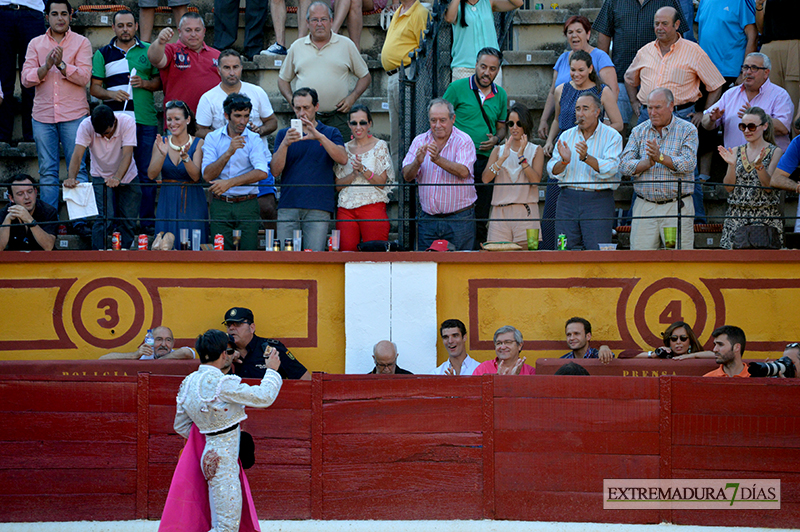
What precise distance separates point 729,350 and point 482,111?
9.23 feet

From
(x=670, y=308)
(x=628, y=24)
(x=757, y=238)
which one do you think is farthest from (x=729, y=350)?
(x=628, y=24)

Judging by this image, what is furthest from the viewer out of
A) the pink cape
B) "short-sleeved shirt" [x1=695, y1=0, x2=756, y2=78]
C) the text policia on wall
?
"short-sleeved shirt" [x1=695, y1=0, x2=756, y2=78]

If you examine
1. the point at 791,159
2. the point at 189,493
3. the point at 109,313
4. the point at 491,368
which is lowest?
the point at 189,493

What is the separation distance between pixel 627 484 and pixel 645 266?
1655 millimetres

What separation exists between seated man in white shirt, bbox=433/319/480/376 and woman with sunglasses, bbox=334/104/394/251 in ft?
3.23

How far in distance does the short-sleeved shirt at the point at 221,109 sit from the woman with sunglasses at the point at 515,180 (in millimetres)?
1803

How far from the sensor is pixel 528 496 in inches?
237

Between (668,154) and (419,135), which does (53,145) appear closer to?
(419,135)

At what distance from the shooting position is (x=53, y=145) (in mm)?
8156

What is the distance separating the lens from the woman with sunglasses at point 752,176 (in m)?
6.92

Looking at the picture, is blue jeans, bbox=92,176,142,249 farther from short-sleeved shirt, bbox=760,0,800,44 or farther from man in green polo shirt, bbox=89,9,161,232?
short-sleeved shirt, bbox=760,0,800,44

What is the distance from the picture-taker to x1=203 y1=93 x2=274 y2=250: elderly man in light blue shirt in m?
7.04

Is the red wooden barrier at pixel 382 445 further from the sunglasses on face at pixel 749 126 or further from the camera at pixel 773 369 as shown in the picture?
the sunglasses on face at pixel 749 126

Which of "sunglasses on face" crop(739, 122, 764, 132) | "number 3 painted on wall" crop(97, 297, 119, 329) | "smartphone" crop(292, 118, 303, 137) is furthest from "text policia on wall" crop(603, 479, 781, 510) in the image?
"number 3 painted on wall" crop(97, 297, 119, 329)
